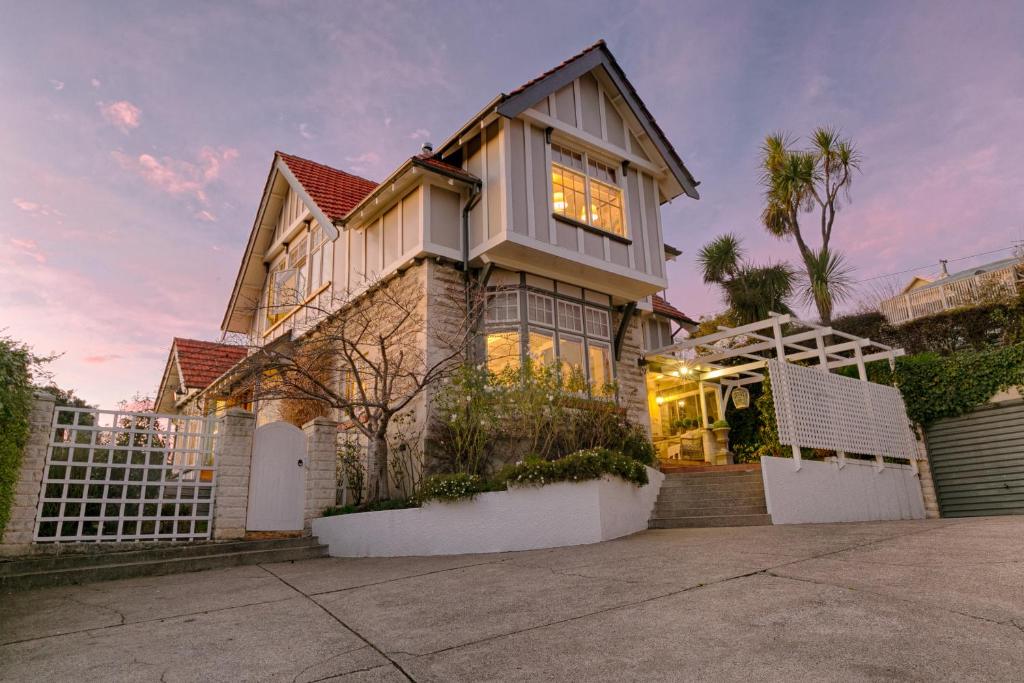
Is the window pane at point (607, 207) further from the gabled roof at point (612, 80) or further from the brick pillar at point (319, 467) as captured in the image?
the brick pillar at point (319, 467)

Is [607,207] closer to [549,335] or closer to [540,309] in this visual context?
[540,309]

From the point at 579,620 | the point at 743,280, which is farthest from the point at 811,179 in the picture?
the point at 579,620

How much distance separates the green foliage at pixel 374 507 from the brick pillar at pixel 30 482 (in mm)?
3509

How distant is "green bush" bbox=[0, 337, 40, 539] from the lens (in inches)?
248

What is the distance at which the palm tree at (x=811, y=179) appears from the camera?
1672 centimetres

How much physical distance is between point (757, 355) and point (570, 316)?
6591 mm

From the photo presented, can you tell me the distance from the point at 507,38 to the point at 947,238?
21.5 metres

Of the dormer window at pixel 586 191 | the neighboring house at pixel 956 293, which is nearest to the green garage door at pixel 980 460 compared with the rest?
the neighboring house at pixel 956 293

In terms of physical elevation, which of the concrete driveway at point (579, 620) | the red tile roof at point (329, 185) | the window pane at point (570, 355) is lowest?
the concrete driveway at point (579, 620)

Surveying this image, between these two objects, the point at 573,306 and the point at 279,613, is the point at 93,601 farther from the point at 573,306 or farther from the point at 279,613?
the point at 573,306

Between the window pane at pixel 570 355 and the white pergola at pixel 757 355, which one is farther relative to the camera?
the white pergola at pixel 757 355

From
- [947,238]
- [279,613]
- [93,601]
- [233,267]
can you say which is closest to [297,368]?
[93,601]

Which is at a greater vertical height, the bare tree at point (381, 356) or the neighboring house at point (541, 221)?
the neighboring house at point (541, 221)

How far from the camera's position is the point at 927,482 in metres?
12.3
